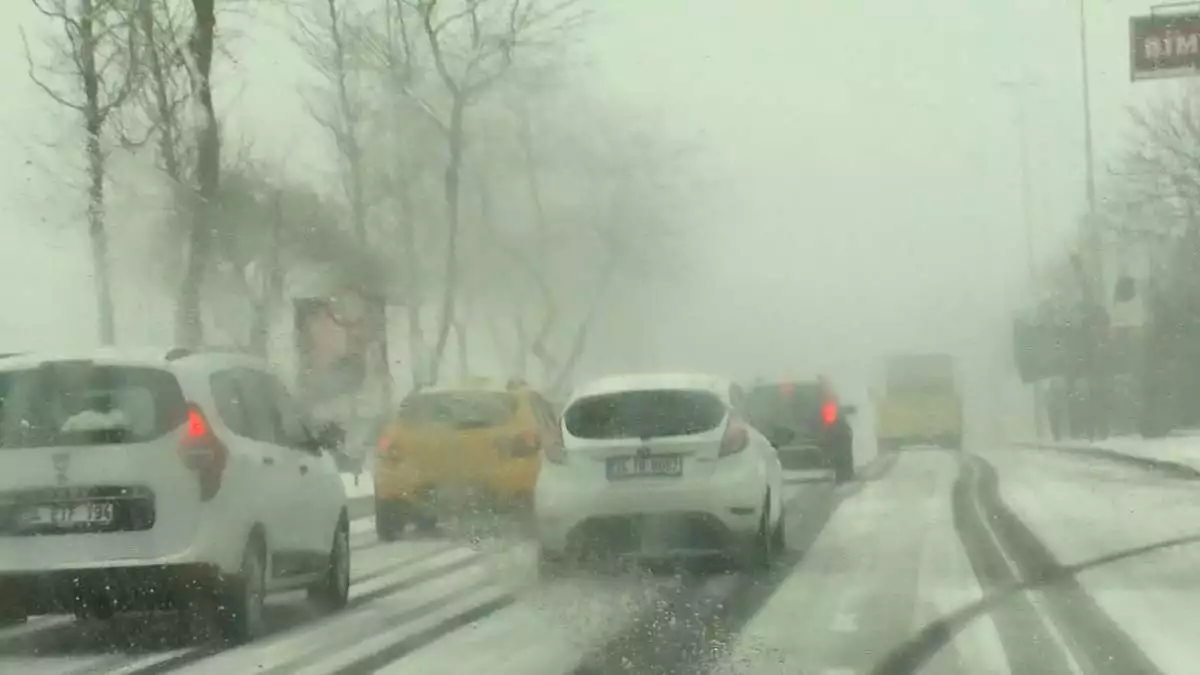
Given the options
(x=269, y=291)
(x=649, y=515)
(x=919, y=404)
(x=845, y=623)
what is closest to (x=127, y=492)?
(x=845, y=623)

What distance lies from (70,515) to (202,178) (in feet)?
41.3

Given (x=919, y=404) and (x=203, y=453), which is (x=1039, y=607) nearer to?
(x=203, y=453)

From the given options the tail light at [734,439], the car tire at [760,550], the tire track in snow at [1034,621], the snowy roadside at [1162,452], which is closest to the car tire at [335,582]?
the tail light at [734,439]

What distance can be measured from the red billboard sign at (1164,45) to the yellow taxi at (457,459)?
28.2 ft

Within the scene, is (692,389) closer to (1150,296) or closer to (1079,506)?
(1079,506)

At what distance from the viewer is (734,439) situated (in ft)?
45.3

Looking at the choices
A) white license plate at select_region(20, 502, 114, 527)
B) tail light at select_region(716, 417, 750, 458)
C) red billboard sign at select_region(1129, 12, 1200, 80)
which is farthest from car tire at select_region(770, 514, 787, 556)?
red billboard sign at select_region(1129, 12, 1200, 80)

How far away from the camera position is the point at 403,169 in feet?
118

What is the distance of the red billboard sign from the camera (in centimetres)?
2170

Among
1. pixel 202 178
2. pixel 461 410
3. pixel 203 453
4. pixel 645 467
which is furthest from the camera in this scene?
pixel 202 178

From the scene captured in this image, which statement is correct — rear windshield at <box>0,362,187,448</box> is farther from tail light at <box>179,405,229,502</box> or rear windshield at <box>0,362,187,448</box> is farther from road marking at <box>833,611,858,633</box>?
road marking at <box>833,611,858,633</box>

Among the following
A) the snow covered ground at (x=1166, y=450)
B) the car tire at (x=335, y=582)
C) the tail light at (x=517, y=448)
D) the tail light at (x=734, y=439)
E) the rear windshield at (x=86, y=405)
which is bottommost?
the snow covered ground at (x=1166, y=450)

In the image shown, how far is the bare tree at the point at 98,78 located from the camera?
19859 mm

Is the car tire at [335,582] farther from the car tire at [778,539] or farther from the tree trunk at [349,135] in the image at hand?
the tree trunk at [349,135]
